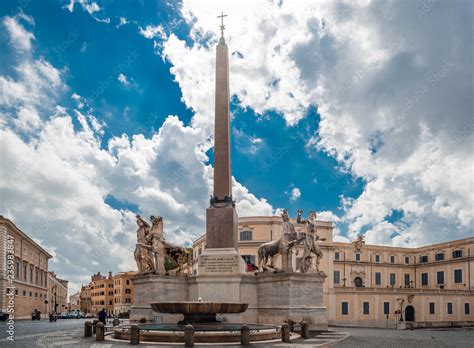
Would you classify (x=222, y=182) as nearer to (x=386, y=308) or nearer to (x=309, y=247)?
(x=309, y=247)

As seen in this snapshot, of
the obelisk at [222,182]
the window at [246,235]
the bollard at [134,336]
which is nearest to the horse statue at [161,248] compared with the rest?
the obelisk at [222,182]

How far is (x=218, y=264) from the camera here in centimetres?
2284

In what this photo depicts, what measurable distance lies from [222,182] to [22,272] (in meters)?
48.5

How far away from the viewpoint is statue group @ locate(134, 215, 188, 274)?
2438 cm

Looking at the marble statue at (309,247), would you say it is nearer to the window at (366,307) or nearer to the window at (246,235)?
the window at (246,235)

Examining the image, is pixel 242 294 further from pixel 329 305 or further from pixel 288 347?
pixel 329 305

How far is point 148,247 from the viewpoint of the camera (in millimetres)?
24500

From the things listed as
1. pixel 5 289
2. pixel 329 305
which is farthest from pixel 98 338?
pixel 329 305

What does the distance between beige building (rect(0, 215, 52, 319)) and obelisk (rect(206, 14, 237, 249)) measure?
29.4 meters

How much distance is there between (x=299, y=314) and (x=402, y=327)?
1419 cm

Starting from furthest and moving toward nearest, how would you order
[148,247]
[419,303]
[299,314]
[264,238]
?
[419,303], [264,238], [148,247], [299,314]

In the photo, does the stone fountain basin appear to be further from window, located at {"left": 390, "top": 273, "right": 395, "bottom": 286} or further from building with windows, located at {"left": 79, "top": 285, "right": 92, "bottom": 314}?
building with windows, located at {"left": 79, "top": 285, "right": 92, "bottom": 314}

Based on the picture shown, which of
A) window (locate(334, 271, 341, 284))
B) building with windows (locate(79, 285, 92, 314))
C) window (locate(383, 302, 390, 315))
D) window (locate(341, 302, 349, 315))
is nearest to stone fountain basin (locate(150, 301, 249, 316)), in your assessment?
window (locate(341, 302, 349, 315))

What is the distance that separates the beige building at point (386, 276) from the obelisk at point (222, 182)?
28210 millimetres
